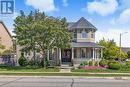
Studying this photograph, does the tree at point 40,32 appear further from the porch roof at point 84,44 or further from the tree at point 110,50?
the tree at point 110,50

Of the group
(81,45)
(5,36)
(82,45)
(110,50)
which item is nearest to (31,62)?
(81,45)

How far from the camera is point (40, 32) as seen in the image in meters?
46.2

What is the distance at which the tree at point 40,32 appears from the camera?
45.9 meters

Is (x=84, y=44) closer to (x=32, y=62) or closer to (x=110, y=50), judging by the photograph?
(x=32, y=62)

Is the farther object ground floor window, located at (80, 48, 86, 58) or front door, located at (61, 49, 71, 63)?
front door, located at (61, 49, 71, 63)

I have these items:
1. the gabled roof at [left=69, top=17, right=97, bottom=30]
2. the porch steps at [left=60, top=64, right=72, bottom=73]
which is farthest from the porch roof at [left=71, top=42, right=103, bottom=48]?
the porch steps at [left=60, top=64, right=72, bottom=73]

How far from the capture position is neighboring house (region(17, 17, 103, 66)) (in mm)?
55000

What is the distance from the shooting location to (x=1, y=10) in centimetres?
4291

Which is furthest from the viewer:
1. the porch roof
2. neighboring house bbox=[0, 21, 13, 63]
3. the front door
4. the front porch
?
neighboring house bbox=[0, 21, 13, 63]

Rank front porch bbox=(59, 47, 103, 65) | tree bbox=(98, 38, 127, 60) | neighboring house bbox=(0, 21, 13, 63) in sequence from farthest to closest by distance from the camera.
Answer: neighboring house bbox=(0, 21, 13, 63) < tree bbox=(98, 38, 127, 60) < front porch bbox=(59, 47, 103, 65)

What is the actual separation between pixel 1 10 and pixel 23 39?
552 centimetres

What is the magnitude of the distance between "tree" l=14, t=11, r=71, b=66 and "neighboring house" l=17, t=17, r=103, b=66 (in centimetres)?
749

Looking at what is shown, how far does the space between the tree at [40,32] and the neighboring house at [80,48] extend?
749 cm
